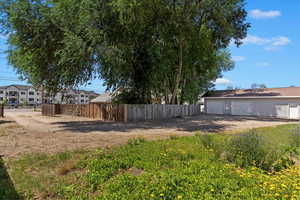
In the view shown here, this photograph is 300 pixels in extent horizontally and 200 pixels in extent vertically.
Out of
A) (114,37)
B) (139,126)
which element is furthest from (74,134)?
(114,37)

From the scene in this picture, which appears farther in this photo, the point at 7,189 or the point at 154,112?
the point at 154,112

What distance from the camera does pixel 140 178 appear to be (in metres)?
3.72

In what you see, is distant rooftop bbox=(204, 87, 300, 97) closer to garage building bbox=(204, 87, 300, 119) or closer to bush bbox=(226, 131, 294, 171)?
garage building bbox=(204, 87, 300, 119)

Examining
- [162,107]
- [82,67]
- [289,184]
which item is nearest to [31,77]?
[82,67]

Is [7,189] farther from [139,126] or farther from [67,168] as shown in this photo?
[139,126]

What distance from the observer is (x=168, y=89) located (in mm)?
22750

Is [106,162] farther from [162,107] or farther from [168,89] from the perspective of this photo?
[168,89]

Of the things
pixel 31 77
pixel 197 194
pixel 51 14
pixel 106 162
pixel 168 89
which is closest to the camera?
pixel 197 194

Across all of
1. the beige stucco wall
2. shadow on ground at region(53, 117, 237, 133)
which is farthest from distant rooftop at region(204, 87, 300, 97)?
shadow on ground at region(53, 117, 237, 133)

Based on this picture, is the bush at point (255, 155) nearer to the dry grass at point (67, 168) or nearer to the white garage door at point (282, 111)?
the dry grass at point (67, 168)

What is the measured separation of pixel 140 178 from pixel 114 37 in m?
11.9

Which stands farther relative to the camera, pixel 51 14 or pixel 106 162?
pixel 51 14

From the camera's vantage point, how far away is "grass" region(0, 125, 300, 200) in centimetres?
318

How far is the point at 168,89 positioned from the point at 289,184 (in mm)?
19583
